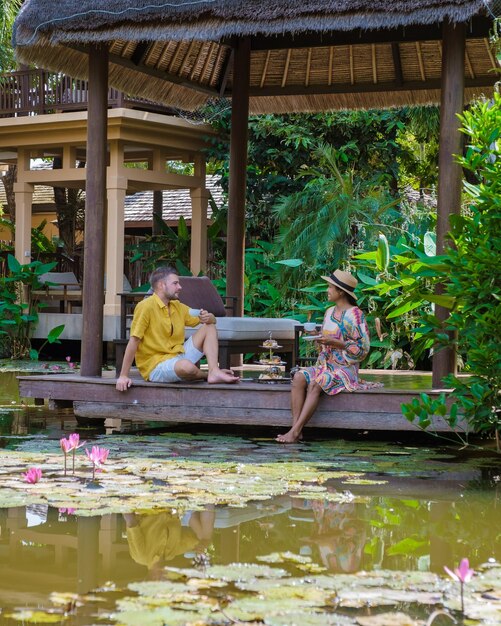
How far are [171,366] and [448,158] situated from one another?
94.0 inches

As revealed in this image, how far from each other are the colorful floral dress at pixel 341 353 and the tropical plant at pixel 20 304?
9274 mm

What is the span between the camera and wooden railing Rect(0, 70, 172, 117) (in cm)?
1611

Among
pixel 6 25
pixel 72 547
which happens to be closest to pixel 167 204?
pixel 6 25

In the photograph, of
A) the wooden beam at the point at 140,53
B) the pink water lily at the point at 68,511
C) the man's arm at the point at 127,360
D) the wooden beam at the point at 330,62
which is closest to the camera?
the pink water lily at the point at 68,511

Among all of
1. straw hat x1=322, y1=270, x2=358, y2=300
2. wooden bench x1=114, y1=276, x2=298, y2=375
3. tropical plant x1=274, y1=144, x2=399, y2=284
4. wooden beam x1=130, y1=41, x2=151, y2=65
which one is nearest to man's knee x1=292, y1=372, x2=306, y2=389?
straw hat x1=322, y1=270, x2=358, y2=300

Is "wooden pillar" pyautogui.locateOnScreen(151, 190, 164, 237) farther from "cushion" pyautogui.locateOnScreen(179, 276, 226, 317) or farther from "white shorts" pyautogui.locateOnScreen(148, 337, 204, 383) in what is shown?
"white shorts" pyautogui.locateOnScreen(148, 337, 204, 383)

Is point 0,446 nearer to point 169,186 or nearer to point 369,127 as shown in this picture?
point 169,186

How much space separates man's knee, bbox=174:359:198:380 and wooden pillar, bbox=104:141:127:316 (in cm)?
786

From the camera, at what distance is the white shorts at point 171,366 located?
7.68 m

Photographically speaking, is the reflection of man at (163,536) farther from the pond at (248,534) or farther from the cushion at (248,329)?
the cushion at (248,329)

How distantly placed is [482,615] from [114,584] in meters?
1.19

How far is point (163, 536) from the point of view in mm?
4320

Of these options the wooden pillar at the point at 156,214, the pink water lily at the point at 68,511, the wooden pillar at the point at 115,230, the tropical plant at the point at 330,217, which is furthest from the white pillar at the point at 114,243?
the pink water lily at the point at 68,511

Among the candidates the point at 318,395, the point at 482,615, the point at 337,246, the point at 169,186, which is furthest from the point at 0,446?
the point at 169,186
